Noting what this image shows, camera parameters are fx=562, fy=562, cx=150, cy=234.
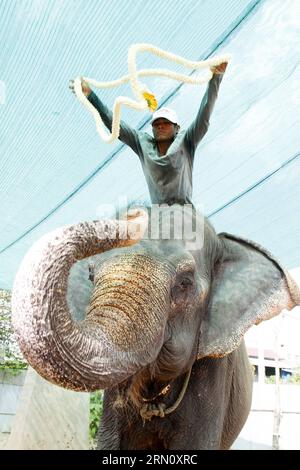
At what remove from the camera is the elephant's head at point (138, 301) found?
134 cm

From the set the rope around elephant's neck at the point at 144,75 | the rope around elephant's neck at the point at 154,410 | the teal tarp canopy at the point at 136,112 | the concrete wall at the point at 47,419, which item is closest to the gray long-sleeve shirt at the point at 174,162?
the teal tarp canopy at the point at 136,112

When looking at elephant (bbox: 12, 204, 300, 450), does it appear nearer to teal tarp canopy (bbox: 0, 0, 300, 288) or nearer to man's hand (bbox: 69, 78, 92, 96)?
man's hand (bbox: 69, 78, 92, 96)

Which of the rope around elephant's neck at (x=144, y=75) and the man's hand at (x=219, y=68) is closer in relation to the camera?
the rope around elephant's neck at (x=144, y=75)

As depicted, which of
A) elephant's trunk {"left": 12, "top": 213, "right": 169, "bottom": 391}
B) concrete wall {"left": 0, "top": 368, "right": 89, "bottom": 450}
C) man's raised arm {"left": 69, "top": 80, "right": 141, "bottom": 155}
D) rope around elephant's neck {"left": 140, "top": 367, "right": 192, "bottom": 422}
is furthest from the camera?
concrete wall {"left": 0, "top": 368, "right": 89, "bottom": 450}

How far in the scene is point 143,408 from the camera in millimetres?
2146

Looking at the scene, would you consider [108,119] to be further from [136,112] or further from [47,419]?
[47,419]

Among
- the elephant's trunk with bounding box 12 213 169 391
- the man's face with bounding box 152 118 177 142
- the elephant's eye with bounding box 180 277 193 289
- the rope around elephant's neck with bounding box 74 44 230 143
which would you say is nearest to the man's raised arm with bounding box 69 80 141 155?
the man's face with bounding box 152 118 177 142

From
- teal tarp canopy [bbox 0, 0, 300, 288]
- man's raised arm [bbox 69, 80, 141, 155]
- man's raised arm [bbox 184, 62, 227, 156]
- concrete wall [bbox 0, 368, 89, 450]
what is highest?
teal tarp canopy [bbox 0, 0, 300, 288]

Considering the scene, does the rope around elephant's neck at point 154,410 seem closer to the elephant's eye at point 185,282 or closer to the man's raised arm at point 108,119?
the elephant's eye at point 185,282

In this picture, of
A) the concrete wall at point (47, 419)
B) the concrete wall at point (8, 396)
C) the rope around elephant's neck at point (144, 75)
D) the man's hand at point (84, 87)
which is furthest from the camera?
the concrete wall at point (8, 396)

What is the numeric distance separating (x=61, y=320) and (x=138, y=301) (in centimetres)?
40

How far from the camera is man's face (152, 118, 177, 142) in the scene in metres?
2.55

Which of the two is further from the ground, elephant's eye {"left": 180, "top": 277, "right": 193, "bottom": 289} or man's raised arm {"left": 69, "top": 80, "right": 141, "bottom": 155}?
man's raised arm {"left": 69, "top": 80, "right": 141, "bottom": 155}

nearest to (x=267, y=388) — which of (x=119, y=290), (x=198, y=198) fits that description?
(x=198, y=198)
